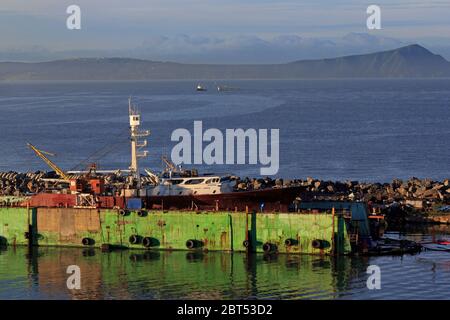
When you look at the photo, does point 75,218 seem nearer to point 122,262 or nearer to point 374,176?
point 122,262

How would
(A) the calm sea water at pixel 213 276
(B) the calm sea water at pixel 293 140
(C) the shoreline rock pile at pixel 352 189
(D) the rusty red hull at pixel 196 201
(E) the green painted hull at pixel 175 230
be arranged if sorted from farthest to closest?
(B) the calm sea water at pixel 293 140, (C) the shoreline rock pile at pixel 352 189, (D) the rusty red hull at pixel 196 201, (E) the green painted hull at pixel 175 230, (A) the calm sea water at pixel 213 276

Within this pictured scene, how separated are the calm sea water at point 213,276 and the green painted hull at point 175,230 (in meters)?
0.66

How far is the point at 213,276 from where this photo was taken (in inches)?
2302

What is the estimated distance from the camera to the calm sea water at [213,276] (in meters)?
54.6

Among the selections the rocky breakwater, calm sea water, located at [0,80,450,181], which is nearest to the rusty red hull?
the rocky breakwater

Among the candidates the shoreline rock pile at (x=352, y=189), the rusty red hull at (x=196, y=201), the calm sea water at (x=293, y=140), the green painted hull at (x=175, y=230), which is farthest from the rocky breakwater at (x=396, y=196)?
the calm sea water at (x=293, y=140)

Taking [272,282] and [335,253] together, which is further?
[335,253]

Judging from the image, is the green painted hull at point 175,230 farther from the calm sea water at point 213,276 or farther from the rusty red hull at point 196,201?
the rusty red hull at point 196,201

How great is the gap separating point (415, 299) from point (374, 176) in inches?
2213

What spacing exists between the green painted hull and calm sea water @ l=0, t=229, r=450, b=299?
0.66 m

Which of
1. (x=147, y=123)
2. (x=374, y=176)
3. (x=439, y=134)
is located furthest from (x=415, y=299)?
(x=147, y=123)

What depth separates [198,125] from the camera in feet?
528

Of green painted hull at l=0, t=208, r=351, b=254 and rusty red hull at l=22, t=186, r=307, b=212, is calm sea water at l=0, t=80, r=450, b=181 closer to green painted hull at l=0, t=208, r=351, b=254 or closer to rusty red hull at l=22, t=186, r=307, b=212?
rusty red hull at l=22, t=186, r=307, b=212

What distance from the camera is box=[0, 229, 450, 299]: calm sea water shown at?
179ft
